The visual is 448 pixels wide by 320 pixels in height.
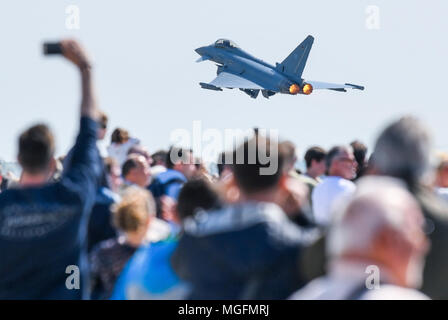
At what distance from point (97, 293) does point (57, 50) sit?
75.6 inches

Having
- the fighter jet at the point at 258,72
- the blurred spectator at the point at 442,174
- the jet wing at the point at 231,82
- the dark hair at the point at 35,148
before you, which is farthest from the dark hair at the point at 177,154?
the fighter jet at the point at 258,72

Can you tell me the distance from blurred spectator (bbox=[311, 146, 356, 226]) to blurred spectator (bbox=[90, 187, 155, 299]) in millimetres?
1627

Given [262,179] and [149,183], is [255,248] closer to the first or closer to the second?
[262,179]

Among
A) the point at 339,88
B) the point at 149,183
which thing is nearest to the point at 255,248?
the point at 149,183

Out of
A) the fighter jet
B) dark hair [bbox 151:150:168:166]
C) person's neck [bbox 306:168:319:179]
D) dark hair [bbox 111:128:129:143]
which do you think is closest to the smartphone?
person's neck [bbox 306:168:319:179]

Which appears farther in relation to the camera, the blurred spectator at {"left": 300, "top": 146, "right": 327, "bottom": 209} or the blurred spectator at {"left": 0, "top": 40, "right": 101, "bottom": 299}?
the blurred spectator at {"left": 300, "top": 146, "right": 327, "bottom": 209}

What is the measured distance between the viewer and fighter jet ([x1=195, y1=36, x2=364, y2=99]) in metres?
39.0

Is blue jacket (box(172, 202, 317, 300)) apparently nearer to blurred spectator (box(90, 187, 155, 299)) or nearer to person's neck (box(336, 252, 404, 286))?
person's neck (box(336, 252, 404, 286))

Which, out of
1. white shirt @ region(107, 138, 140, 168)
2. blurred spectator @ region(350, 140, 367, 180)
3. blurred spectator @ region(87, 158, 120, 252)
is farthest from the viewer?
white shirt @ region(107, 138, 140, 168)

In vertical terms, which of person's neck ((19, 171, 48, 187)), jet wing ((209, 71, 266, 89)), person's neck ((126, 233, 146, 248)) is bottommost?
person's neck ((126, 233, 146, 248))

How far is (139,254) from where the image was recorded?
482 cm

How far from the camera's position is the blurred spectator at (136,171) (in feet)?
22.9

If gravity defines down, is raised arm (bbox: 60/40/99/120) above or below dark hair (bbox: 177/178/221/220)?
above
